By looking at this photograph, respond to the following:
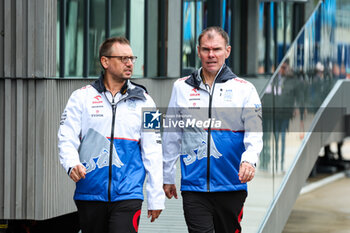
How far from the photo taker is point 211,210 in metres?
5.41

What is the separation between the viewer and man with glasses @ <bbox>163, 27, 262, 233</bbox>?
17.6 ft

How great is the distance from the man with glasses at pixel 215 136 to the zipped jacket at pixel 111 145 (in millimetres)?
368

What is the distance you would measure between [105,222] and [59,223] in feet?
21.9

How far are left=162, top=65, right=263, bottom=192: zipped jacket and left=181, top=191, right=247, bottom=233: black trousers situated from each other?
5 centimetres

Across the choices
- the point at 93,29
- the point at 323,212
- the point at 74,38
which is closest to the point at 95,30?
the point at 93,29

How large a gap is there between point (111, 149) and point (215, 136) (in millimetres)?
814

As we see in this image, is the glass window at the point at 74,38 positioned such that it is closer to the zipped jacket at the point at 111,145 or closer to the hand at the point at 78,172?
the zipped jacket at the point at 111,145

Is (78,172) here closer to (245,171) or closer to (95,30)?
(245,171)

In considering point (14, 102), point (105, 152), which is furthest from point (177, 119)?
point (14, 102)

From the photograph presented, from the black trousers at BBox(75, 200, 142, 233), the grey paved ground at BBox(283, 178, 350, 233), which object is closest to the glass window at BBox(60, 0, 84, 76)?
the black trousers at BBox(75, 200, 142, 233)

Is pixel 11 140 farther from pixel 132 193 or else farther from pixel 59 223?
pixel 132 193

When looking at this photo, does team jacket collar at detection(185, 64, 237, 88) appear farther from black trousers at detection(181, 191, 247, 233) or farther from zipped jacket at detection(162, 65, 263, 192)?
black trousers at detection(181, 191, 247, 233)

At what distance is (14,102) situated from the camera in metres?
8.84

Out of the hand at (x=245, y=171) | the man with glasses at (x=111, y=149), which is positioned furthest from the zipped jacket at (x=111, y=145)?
the hand at (x=245, y=171)
